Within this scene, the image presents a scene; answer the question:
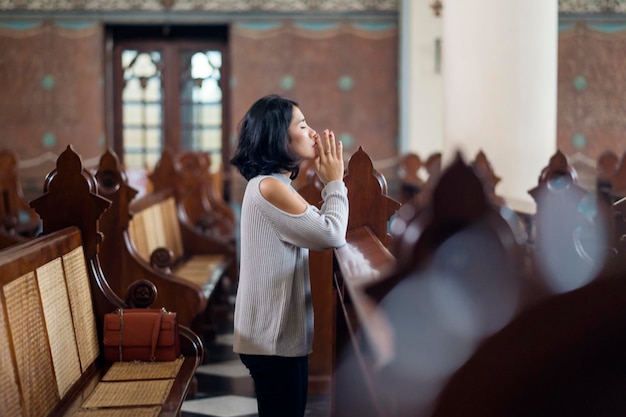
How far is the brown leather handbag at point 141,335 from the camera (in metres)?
3.74

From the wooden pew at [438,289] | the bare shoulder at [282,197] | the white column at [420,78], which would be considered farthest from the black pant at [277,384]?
the white column at [420,78]

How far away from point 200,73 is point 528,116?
6.02 meters

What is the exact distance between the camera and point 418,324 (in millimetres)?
1497

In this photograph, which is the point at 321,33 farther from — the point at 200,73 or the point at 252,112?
the point at 252,112

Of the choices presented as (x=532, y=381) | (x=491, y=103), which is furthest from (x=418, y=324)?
(x=491, y=103)

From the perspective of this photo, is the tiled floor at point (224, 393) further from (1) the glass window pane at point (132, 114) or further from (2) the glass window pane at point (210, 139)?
(1) the glass window pane at point (132, 114)

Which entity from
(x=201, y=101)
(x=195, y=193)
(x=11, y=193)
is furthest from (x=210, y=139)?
(x=195, y=193)

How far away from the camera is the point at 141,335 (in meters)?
3.82

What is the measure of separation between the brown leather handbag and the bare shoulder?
3.36ft

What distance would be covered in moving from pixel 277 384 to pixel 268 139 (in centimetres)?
75

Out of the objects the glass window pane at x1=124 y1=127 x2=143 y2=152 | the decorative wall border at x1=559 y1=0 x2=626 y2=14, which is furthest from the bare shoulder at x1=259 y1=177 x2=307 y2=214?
the decorative wall border at x1=559 y1=0 x2=626 y2=14

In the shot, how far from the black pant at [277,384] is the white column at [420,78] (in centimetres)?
953

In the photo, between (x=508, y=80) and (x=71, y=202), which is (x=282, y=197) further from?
(x=508, y=80)

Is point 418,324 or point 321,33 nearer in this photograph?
point 418,324
